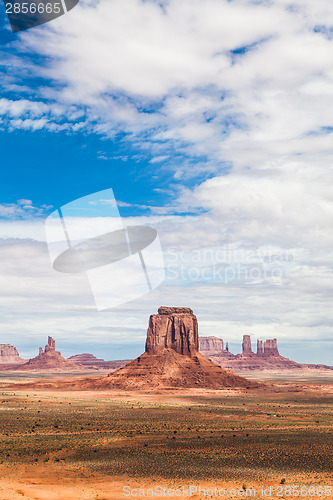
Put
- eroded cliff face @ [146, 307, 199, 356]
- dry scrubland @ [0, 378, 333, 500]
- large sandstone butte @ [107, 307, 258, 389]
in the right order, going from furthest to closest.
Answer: eroded cliff face @ [146, 307, 199, 356]
large sandstone butte @ [107, 307, 258, 389]
dry scrubland @ [0, 378, 333, 500]

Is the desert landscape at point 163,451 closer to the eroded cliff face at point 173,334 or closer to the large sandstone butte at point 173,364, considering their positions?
the large sandstone butte at point 173,364

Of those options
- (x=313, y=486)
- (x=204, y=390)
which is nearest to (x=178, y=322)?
(x=204, y=390)

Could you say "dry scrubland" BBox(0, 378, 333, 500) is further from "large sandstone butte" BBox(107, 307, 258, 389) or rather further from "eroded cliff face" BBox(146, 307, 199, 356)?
"eroded cliff face" BBox(146, 307, 199, 356)

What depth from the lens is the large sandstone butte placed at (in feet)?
430

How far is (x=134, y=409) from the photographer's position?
80688 millimetres

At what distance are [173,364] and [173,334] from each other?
1245cm

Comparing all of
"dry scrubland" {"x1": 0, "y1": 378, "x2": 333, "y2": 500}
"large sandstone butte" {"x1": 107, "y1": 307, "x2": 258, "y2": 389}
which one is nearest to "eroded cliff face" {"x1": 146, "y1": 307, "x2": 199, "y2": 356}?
"large sandstone butte" {"x1": 107, "y1": 307, "x2": 258, "y2": 389}

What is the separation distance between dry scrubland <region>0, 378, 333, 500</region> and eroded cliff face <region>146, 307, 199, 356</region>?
69866 millimetres

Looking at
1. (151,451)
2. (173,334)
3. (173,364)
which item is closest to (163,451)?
(151,451)

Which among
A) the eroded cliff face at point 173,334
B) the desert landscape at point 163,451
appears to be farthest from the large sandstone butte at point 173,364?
the desert landscape at point 163,451

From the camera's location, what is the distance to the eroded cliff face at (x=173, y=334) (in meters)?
147

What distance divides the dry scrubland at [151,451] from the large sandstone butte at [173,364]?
5483 centimetres

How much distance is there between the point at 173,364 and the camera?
139 metres

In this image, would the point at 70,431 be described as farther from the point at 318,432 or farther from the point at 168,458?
the point at 318,432
